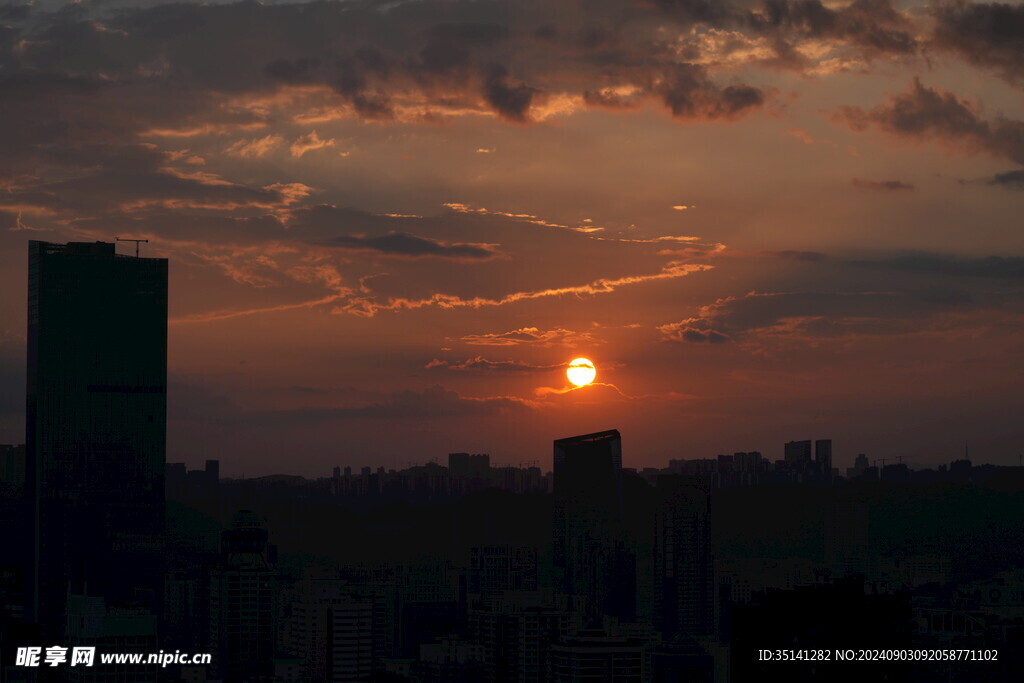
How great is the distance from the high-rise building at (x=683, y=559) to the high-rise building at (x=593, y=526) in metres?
2.36

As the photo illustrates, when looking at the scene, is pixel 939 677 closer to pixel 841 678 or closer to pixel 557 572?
pixel 841 678

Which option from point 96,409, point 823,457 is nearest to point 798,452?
point 823,457

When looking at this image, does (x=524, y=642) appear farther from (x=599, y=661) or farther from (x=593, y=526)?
(x=593, y=526)

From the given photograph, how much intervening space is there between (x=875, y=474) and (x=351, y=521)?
3792 centimetres

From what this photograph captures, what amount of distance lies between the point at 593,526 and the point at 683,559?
330 inches

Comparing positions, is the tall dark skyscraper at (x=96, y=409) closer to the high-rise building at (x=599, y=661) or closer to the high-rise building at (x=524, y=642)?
the high-rise building at (x=524, y=642)

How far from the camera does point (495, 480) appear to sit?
372 feet

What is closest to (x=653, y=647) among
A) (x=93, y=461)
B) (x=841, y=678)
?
(x=841, y=678)

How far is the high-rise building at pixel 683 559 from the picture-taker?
85.7 metres

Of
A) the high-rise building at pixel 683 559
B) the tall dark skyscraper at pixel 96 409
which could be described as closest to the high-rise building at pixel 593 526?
the high-rise building at pixel 683 559

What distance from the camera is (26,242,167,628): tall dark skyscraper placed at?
103m

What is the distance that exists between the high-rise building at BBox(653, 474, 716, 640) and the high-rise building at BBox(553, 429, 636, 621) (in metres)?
2.36

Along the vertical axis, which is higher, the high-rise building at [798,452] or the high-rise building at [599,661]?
the high-rise building at [798,452]

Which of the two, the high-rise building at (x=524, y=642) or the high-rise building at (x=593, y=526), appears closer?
the high-rise building at (x=524, y=642)
